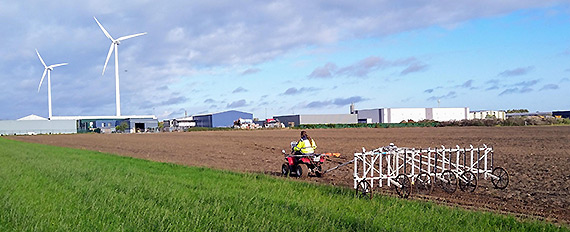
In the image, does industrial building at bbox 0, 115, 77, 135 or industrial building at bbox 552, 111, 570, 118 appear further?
industrial building at bbox 552, 111, 570, 118

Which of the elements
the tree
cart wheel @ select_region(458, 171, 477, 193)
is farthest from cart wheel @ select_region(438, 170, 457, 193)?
the tree

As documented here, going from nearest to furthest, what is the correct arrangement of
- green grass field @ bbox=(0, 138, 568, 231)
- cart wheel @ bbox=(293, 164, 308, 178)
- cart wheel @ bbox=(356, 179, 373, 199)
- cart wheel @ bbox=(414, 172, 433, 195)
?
1. green grass field @ bbox=(0, 138, 568, 231)
2. cart wheel @ bbox=(356, 179, 373, 199)
3. cart wheel @ bbox=(414, 172, 433, 195)
4. cart wheel @ bbox=(293, 164, 308, 178)

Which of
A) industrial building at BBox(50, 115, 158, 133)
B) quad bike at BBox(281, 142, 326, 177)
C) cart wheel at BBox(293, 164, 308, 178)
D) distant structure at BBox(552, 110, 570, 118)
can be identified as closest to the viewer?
quad bike at BBox(281, 142, 326, 177)

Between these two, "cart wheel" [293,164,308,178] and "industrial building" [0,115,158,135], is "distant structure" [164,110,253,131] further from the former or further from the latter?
"cart wheel" [293,164,308,178]

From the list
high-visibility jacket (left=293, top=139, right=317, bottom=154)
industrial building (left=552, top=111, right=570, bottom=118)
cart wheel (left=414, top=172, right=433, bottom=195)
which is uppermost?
industrial building (left=552, top=111, right=570, bottom=118)

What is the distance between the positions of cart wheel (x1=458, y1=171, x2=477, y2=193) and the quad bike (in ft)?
15.1

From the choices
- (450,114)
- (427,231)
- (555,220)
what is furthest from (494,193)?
(450,114)

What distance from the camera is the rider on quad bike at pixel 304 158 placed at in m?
16.9

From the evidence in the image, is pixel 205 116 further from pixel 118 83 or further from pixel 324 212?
pixel 324 212

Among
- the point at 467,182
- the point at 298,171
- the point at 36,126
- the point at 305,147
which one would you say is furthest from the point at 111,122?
the point at 467,182

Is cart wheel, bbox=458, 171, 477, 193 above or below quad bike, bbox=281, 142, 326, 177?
below

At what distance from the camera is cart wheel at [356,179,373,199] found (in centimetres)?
1233

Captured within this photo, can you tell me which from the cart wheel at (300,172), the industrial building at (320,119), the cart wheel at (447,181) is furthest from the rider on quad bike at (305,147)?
the industrial building at (320,119)

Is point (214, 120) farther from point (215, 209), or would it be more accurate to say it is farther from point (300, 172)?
point (215, 209)
